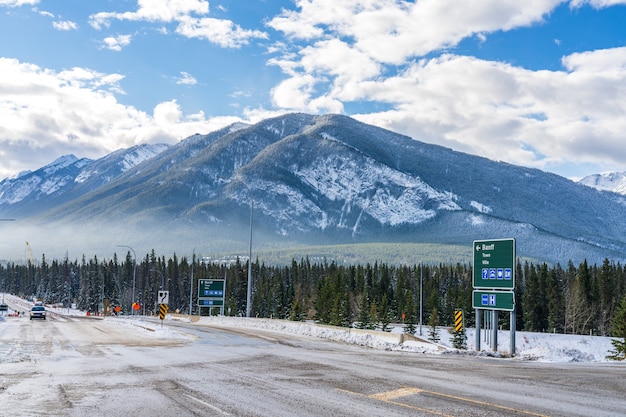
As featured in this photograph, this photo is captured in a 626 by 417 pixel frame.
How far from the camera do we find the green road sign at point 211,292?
227 ft

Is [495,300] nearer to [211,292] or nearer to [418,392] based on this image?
[418,392]

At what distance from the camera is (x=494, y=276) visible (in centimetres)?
3050

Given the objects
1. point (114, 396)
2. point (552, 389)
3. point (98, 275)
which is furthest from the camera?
point (98, 275)

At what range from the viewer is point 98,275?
178500 millimetres

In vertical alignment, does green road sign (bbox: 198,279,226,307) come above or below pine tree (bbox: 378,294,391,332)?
above

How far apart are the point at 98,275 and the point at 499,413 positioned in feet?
590

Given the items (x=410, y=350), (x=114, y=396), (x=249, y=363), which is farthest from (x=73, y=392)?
(x=410, y=350)

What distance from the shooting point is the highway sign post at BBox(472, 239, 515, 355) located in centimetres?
2956

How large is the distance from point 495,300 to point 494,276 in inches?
46.5

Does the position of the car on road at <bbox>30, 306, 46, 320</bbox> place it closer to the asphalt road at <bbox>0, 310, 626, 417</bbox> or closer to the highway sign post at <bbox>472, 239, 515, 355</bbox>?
the asphalt road at <bbox>0, 310, 626, 417</bbox>

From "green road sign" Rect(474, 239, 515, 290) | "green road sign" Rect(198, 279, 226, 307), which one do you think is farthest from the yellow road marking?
"green road sign" Rect(198, 279, 226, 307)

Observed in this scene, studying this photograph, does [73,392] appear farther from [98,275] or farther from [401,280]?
[98,275]

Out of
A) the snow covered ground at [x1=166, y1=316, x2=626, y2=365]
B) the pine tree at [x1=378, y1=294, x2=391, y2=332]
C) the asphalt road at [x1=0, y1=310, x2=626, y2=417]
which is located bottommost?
the pine tree at [x1=378, y1=294, x2=391, y2=332]

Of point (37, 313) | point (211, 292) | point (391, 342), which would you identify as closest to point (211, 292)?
point (211, 292)
